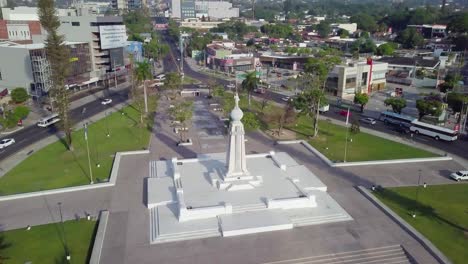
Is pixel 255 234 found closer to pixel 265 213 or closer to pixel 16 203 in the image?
pixel 265 213

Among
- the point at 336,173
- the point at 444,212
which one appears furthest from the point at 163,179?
the point at 444,212

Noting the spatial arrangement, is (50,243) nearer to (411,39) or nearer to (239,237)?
(239,237)

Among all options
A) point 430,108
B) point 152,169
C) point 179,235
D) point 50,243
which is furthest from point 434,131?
point 50,243

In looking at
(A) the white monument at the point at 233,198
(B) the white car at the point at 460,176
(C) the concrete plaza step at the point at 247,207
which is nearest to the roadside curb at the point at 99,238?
(A) the white monument at the point at 233,198

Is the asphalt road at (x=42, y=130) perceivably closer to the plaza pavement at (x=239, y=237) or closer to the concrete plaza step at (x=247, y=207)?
the plaza pavement at (x=239, y=237)

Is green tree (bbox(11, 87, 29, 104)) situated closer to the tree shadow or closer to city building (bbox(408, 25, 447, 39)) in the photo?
the tree shadow
